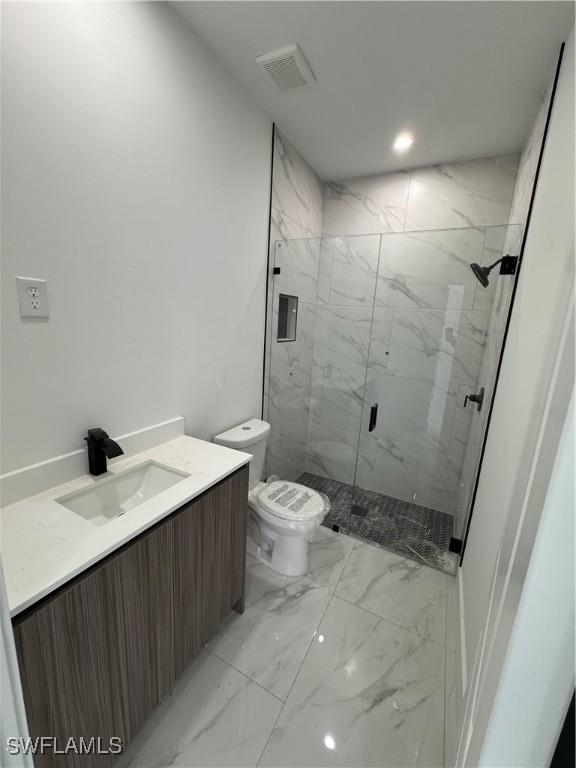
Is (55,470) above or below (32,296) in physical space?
below

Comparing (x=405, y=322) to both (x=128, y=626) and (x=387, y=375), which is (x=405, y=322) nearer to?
(x=387, y=375)

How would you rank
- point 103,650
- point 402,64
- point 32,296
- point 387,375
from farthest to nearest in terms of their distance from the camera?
point 387,375 → point 402,64 → point 32,296 → point 103,650

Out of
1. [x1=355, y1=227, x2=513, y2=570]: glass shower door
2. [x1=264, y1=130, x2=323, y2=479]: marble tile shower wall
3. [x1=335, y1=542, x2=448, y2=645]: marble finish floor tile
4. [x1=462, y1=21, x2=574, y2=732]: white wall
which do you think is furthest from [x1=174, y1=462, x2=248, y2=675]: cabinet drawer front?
[x1=355, y1=227, x2=513, y2=570]: glass shower door

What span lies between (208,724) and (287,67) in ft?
9.02

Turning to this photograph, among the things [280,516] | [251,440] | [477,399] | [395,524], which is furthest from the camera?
[395,524]

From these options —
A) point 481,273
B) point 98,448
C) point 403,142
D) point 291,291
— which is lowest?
point 98,448

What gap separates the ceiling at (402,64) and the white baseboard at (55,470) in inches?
68.9

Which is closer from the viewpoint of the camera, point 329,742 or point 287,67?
point 329,742

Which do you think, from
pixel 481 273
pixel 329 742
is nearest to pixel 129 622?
pixel 329 742

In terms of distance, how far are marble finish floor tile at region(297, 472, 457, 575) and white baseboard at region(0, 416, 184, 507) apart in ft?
4.89

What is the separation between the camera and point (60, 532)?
0.91 meters

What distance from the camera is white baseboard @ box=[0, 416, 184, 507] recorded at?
101cm

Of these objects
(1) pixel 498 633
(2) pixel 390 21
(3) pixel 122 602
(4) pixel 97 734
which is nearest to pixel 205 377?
(3) pixel 122 602

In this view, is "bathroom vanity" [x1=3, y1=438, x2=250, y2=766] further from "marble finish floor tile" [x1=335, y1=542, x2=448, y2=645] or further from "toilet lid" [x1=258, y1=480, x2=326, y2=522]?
"marble finish floor tile" [x1=335, y1=542, x2=448, y2=645]
